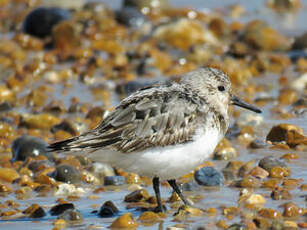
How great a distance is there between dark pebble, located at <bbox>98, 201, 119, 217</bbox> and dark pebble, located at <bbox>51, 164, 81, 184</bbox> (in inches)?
40.1

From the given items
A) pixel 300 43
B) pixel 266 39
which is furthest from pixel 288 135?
pixel 266 39

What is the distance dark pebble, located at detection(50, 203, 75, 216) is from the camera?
5969 millimetres

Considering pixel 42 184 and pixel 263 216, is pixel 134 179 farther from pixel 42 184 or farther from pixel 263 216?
pixel 263 216

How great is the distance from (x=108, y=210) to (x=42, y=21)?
25.6 ft

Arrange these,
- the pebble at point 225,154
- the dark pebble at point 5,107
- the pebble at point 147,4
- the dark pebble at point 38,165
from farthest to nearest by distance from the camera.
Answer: the pebble at point 147,4 → the dark pebble at point 5,107 → the pebble at point 225,154 → the dark pebble at point 38,165

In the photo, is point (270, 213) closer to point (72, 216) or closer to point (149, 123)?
point (149, 123)

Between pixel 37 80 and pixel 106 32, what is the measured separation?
2.61 m

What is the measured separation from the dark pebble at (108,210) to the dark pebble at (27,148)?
1.88 m

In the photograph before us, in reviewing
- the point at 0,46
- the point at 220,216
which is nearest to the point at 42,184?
the point at 220,216

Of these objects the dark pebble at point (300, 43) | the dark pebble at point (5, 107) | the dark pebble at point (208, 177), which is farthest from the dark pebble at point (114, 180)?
the dark pebble at point (300, 43)

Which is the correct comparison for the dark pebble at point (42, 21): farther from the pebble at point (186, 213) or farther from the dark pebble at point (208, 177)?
the pebble at point (186, 213)

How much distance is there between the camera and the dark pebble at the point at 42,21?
13000 mm

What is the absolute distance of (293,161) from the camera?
705 centimetres

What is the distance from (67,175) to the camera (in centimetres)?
693
